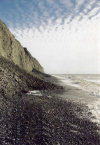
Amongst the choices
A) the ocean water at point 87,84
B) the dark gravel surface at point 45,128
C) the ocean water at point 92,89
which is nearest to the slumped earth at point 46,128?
the dark gravel surface at point 45,128

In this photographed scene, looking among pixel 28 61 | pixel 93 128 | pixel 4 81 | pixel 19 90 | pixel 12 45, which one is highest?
pixel 12 45

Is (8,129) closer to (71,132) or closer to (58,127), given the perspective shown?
(58,127)

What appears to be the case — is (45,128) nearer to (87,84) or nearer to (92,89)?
(92,89)

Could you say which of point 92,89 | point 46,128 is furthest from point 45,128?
point 92,89

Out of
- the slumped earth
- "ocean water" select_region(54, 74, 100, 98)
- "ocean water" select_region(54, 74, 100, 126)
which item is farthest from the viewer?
"ocean water" select_region(54, 74, 100, 98)

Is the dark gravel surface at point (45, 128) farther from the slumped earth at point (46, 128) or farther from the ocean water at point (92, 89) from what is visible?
the ocean water at point (92, 89)

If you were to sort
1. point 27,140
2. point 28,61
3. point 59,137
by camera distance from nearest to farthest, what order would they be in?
point 27,140, point 59,137, point 28,61

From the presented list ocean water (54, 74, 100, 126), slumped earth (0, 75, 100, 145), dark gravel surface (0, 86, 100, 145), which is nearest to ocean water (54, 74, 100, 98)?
ocean water (54, 74, 100, 126)

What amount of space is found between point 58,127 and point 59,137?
1432 mm

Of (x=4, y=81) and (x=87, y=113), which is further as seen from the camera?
(x=4, y=81)

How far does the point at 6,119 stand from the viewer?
10.9 meters

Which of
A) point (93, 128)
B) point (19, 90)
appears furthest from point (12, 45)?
point (93, 128)

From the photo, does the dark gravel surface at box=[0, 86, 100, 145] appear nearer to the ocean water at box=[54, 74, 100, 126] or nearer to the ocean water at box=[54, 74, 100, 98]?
the ocean water at box=[54, 74, 100, 126]

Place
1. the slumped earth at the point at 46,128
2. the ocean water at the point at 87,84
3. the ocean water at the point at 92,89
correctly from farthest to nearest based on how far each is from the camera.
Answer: the ocean water at the point at 87,84 < the ocean water at the point at 92,89 < the slumped earth at the point at 46,128
